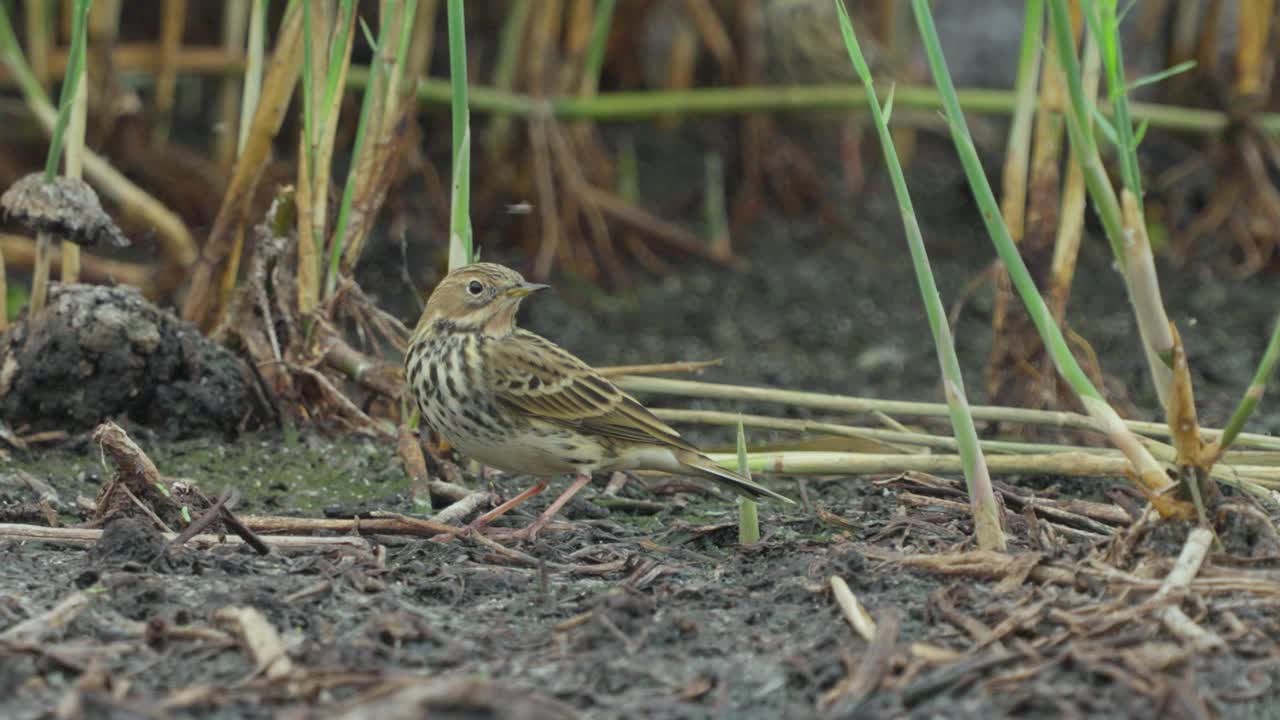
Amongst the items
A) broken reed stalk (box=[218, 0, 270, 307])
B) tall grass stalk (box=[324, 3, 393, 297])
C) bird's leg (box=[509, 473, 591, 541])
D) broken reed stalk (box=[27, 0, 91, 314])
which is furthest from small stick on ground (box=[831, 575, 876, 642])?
broken reed stalk (box=[218, 0, 270, 307])

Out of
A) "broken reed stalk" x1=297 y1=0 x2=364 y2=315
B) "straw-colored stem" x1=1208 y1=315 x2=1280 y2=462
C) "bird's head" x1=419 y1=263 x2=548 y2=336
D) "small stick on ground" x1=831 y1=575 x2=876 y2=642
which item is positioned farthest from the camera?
"broken reed stalk" x1=297 y1=0 x2=364 y2=315

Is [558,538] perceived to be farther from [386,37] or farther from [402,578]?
[386,37]

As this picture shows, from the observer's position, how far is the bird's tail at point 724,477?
13.9ft

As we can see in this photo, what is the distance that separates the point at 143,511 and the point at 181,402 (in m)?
1.18

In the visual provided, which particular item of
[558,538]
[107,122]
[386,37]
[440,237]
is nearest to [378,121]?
[386,37]

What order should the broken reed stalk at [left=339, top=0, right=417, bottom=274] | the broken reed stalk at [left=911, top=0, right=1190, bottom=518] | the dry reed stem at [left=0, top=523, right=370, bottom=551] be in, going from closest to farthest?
the broken reed stalk at [left=911, top=0, right=1190, bottom=518] < the dry reed stem at [left=0, top=523, right=370, bottom=551] < the broken reed stalk at [left=339, top=0, right=417, bottom=274]

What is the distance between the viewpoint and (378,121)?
5.30m

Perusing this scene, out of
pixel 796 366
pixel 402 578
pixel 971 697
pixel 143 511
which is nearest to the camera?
pixel 971 697

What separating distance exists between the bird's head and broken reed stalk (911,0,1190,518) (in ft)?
5.56

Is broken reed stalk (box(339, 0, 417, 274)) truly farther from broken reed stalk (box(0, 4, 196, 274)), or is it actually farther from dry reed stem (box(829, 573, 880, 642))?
dry reed stem (box(829, 573, 880, 642))

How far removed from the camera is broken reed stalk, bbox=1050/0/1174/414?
3205 millimetres

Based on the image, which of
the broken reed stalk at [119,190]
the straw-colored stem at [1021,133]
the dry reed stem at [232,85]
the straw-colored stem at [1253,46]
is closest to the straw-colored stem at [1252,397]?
the straw-colored stem at [1021,133]

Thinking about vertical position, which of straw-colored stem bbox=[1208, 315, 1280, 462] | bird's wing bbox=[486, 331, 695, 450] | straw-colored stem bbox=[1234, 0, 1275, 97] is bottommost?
bird's wing bbox=[486, 331, 695, 450]

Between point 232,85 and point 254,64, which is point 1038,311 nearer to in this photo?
point 254,64
